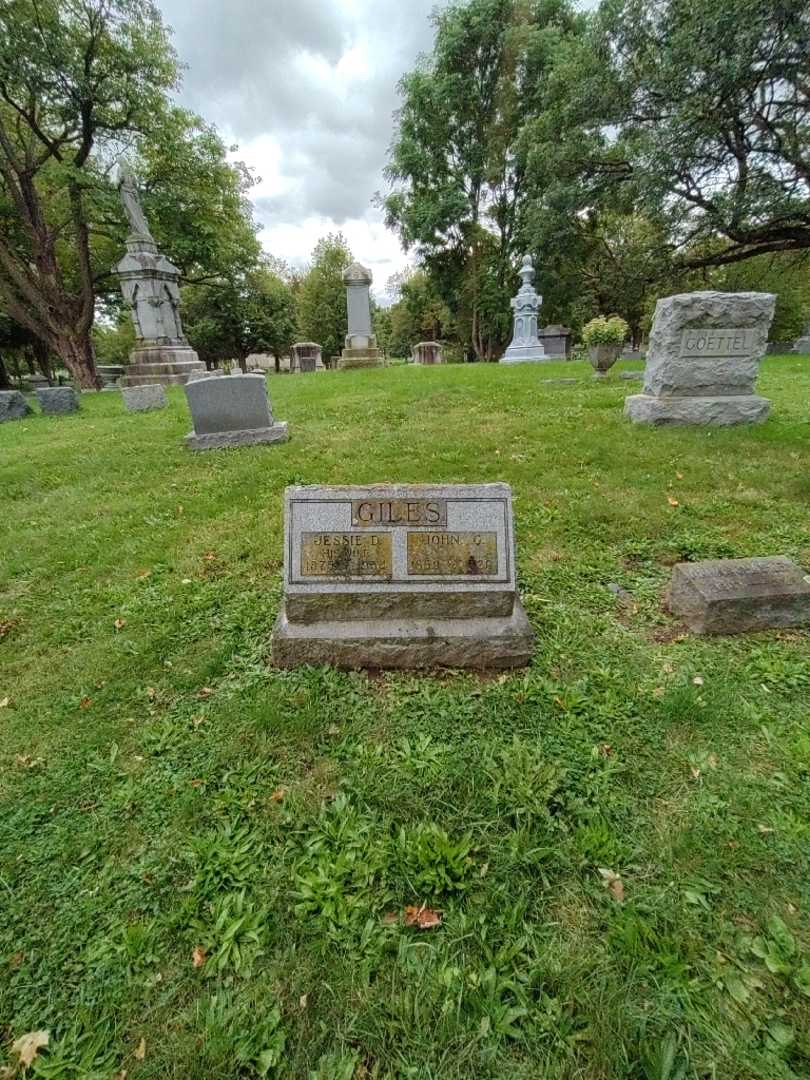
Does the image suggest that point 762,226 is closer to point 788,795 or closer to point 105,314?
point 788,795

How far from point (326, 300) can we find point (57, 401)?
97.2 feet

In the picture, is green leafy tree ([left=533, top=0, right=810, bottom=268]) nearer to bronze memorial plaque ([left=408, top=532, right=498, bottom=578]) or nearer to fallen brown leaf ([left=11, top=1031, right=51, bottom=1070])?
bronze memorial plaque ([left=408, top=532, right=498, bottom=578])

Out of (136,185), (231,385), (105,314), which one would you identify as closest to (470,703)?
(231,385)

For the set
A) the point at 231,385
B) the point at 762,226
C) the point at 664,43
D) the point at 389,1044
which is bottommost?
the point at 389,1044

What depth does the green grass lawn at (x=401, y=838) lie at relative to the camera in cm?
127

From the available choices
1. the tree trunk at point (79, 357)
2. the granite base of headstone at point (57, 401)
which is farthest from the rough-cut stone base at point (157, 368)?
the granite base of headstone at point (57, 401)

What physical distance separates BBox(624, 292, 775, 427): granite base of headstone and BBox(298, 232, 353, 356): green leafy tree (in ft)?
112

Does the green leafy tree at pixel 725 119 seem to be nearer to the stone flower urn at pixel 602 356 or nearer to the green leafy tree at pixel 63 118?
the stone flower urn at pixel 602 356

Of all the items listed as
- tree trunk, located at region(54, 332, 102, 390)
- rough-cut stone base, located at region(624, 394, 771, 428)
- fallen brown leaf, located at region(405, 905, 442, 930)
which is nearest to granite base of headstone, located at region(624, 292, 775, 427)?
rough-cut stone base, located at region(624, 394, 771, 428)

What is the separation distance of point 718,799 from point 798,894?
0.34 m

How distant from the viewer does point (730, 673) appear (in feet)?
7.97

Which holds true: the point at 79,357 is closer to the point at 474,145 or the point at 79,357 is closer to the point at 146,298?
the point at 146,298

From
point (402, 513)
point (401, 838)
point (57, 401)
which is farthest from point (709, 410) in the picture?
point (57, 401)

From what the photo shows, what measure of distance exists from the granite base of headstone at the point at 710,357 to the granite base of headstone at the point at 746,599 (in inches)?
166
